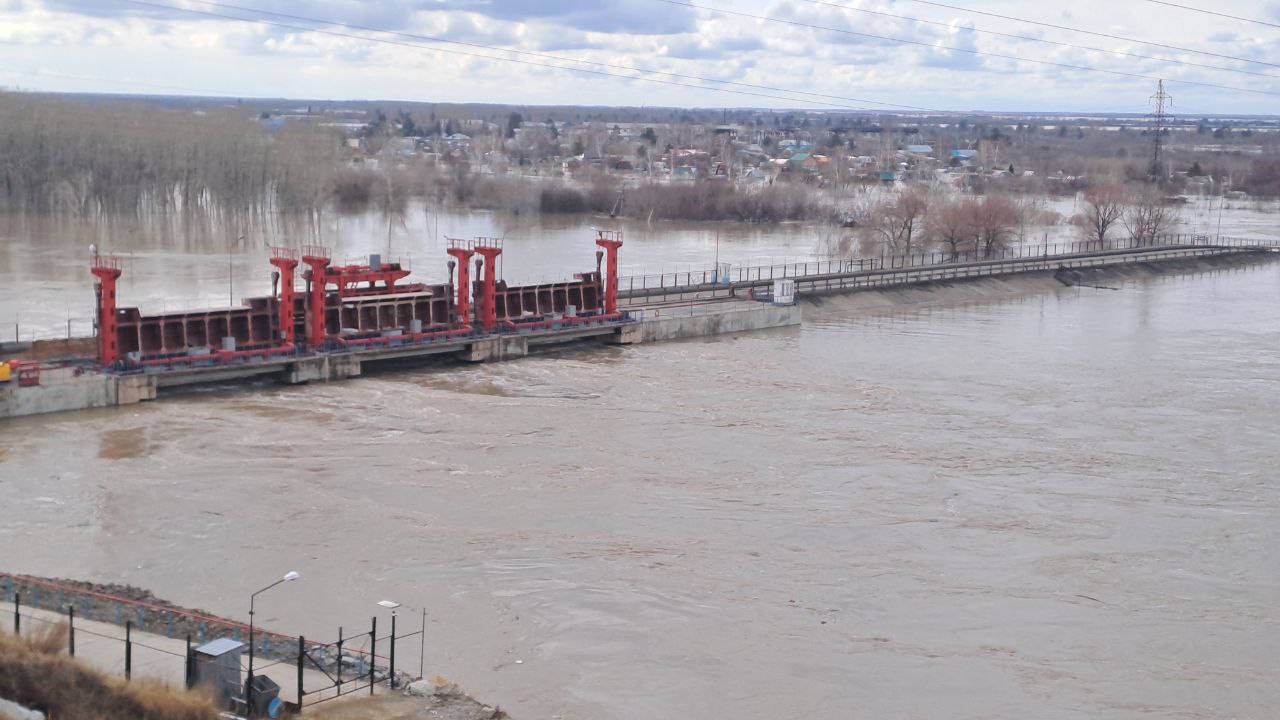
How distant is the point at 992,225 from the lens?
227 ft

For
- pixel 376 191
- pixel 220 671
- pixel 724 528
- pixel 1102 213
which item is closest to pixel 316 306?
pixel 724 528

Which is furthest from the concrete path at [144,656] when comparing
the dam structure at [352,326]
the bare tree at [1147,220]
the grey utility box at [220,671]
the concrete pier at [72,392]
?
the bare tree at [1147,220]

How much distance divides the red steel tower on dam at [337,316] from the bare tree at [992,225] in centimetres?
3315

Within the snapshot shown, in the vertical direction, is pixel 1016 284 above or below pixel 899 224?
below

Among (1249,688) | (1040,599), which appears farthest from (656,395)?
(1249,688)

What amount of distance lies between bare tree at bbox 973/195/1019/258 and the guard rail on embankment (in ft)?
1.66

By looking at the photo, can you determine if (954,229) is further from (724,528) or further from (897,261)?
(724,528)

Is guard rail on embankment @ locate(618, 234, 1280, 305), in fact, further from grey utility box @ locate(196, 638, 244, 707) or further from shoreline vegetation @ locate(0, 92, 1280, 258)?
grey utility box @ locate(196, 638, 244, 707)

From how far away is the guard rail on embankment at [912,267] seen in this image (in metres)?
48.5

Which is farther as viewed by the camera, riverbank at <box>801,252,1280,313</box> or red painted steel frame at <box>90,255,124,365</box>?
riverbank at <box>801,252,1280,313</box>

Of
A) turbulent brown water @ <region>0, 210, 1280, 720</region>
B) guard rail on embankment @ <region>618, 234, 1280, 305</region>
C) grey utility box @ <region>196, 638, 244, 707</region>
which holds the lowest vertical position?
turbulent brown water @ <region>0, 210, 1280, 720</region>

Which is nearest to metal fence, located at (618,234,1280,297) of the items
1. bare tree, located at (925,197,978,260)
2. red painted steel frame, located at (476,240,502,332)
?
bare tree, located at (925,197,978,260)

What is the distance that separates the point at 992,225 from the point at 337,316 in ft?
141

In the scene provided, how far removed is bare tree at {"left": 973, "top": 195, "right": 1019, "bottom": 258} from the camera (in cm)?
6912
